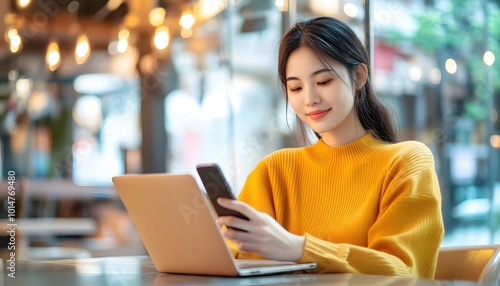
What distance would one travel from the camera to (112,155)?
285 inches

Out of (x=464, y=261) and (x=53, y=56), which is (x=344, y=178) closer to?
(x=464, y=261)

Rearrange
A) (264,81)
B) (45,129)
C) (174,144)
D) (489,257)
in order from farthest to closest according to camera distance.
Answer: (45,129)
(174,144)
(264,81)
(489,257)

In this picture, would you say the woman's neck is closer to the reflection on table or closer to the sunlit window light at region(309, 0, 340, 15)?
the reflection on table

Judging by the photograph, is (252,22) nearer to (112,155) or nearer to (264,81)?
(264,81)

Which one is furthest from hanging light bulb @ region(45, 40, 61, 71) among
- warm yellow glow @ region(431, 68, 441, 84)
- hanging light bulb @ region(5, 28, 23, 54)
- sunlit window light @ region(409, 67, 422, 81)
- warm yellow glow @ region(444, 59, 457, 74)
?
warm yellow glow @ region(444, 59, 457, 74)

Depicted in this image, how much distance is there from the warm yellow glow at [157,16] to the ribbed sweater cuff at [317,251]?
214 inches

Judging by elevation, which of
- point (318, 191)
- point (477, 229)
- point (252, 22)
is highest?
point (252, 22)

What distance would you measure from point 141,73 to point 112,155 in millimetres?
761

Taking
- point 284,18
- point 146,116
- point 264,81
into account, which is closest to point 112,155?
point 146,116

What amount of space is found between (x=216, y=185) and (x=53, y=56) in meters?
6.45

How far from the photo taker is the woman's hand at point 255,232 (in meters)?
1.36

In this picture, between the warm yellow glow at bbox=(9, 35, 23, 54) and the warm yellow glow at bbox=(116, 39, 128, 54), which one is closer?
the warm yellow glow at bbox=(9, 35, 23, 54)

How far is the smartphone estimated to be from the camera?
4.36 feet

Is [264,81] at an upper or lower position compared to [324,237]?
upper
